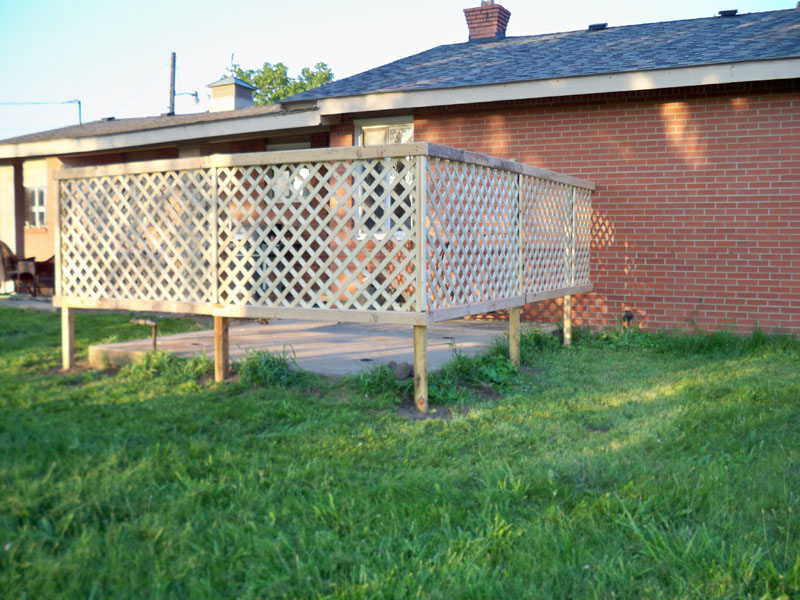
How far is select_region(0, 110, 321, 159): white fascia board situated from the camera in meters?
10.4

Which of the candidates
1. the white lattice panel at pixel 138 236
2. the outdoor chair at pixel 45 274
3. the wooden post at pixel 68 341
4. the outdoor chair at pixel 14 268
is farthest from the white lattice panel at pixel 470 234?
the outdoor chair at pixel 45 274

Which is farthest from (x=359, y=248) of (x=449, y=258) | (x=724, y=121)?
(x=724, y=121)

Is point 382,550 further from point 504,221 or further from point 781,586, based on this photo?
point 504,221

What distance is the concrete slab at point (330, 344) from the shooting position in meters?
6.02

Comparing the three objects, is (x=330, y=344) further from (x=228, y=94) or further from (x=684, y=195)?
(x=228, y=94)

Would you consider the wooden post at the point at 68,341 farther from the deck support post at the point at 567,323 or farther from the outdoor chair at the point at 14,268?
the outdoor chair at the point at 14,268

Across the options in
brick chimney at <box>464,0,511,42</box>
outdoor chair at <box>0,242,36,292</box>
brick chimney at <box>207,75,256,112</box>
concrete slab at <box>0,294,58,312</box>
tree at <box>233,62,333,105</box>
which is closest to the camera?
concrete slab at <box>0,294,58,312</box>

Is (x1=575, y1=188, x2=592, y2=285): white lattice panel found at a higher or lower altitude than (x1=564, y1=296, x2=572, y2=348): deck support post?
higher

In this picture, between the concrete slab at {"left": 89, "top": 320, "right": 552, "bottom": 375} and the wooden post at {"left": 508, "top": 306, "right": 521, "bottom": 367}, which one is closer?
the concrete slab at {"left": 89, "top": 320, "right": 552, "bottom": 375}

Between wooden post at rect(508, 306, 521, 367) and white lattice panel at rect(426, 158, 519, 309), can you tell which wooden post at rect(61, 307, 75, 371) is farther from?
Answer: wooden post at rect(508, 306, 521, 367)

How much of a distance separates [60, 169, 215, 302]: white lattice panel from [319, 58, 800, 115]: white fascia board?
167 inches

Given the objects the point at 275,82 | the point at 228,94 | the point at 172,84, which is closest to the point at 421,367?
the point at 228,94

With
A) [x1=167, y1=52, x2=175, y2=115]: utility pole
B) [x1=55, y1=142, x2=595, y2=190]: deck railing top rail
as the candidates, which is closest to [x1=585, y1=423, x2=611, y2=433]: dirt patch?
[x1=55, y1=142, x2=595, y2=190]: deck railing top rail

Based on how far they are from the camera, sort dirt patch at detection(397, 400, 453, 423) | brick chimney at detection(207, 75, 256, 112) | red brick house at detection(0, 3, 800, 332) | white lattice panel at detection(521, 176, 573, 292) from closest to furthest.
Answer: dirt patch at detection(397, 400, 453, 423), white lattice panel at detection(521, 176, 573, 292), red brick house at detection(0, 3, 800, 332), brick chimney at detection(207, 75, 256, 112)
